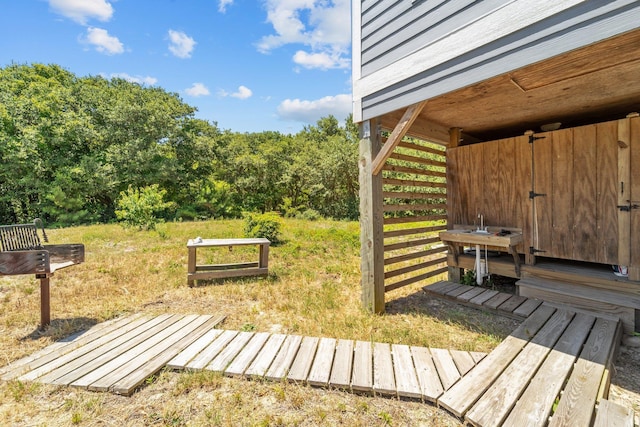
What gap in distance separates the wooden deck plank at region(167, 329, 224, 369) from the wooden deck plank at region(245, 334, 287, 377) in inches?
21.0

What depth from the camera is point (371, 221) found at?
313cm

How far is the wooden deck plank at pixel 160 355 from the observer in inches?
76.9

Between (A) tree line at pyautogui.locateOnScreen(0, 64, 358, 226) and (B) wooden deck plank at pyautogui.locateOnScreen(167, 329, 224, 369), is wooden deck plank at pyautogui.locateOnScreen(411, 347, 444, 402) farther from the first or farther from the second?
(A) tree line at pyautogui.locateOnScreen(0, 64, 358, 226)

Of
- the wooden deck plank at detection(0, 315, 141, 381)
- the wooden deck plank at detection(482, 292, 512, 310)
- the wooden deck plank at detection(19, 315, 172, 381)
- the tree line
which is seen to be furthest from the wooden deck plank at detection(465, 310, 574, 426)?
the tree line

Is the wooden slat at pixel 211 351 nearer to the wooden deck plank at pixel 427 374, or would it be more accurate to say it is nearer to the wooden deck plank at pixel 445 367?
the wooden deck plank at pixel 427 374

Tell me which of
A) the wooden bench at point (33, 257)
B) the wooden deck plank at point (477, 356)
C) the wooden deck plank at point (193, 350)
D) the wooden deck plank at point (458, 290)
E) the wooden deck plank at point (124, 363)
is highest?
the wooden bench at point (33, 257)

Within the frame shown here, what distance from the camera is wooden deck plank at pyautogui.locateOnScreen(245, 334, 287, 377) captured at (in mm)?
2115

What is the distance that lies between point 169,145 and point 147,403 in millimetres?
18539

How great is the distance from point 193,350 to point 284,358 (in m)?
0.82

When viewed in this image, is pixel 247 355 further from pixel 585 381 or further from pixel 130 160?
pixel 130 160

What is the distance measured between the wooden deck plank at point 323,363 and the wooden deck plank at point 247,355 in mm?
514

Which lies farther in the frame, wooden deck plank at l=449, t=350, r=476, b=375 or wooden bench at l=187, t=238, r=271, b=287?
wooden bench at l=187, t=238, r=271, b=287

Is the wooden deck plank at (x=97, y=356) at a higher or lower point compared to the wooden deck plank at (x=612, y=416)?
lower

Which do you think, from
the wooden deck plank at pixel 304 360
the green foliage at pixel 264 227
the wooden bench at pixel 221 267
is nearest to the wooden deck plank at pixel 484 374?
the wooden deck plank at pixel 304 360
